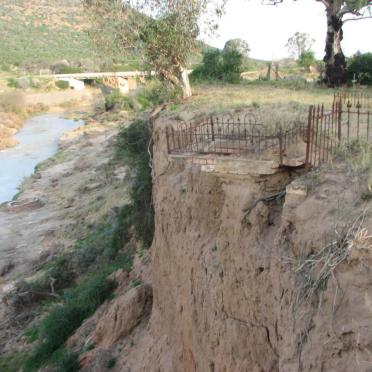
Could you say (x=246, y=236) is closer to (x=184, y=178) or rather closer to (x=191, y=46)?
(x=184, y=178)

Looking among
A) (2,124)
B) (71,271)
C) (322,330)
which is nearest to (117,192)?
(71,271)

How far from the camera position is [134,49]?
A: 15.4 m

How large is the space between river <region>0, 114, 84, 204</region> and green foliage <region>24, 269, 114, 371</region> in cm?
2269

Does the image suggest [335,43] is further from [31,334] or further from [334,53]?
[31,334]

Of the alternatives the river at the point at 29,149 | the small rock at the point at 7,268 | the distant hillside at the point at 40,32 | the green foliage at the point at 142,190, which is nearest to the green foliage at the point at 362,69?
the green foliage at the point at 142,190

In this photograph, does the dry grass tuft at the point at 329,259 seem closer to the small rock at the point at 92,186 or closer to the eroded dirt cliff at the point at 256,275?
the eroded dirt cliff at the point at 256,275

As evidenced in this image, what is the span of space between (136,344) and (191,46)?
855cm

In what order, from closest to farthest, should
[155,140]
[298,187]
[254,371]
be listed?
[298,187] → [254,371] → [155,140]

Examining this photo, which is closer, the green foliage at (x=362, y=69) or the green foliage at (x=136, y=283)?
→ the green foliage at (x=136, y=283)

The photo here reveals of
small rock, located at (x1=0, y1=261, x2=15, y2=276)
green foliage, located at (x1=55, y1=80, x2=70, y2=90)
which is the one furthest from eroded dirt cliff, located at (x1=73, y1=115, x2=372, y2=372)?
green foliage, located at (x1=55, y1=80, x2=70, y2=90)

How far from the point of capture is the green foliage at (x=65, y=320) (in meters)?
12.8

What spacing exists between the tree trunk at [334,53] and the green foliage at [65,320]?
1084cm

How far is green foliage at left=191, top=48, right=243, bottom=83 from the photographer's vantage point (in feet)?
68.9

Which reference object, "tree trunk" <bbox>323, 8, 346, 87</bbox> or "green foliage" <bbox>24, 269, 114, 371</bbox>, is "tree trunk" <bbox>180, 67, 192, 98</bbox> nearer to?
"green foliage" <bbox>24, 269, 114, 371</bbox>
